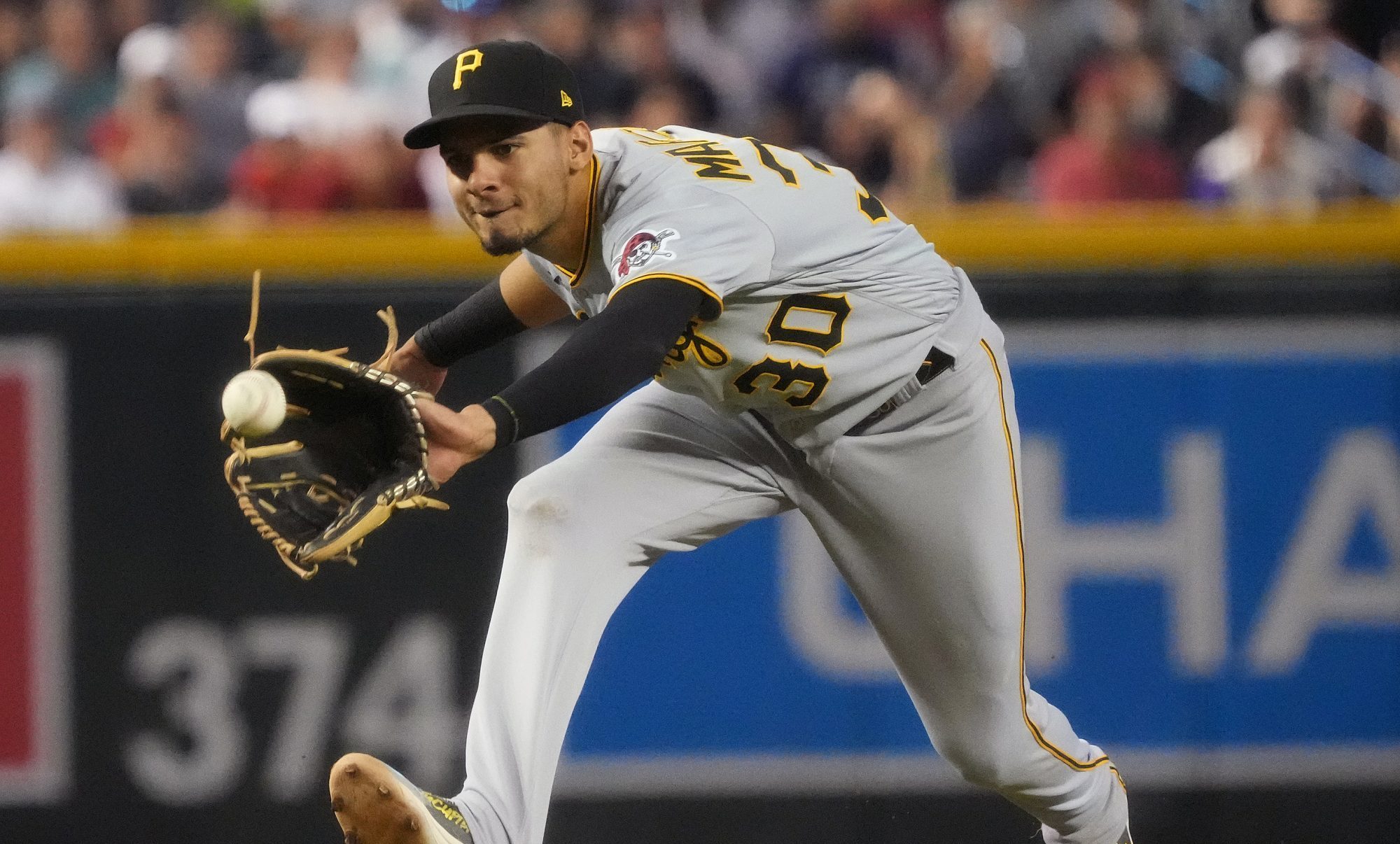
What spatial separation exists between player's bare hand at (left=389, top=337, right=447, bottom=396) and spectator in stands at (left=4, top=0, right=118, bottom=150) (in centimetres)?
412

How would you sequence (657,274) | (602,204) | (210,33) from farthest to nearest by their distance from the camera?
(210,33) → (602,204) → (657,274)

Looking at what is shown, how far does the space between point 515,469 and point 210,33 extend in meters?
3.14

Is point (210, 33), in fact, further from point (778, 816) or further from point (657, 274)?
point (657, 274)

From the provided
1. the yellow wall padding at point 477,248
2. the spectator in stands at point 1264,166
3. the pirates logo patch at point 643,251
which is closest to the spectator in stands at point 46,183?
the yellow wall padding at point 477,248

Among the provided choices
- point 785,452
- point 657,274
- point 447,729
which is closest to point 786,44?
point 447,729

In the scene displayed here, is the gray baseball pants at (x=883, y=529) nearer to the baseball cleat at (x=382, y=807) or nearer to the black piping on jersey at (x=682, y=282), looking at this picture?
the baseball cleat at (x=382, y=807)

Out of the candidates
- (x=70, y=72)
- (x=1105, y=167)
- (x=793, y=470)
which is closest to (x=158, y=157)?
(x=70, y=72)

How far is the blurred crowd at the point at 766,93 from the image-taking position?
646 cm

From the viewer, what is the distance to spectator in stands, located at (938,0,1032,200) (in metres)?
6.92

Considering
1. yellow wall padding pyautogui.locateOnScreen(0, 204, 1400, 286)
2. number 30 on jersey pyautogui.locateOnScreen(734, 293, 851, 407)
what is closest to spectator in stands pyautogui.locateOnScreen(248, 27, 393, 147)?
yellow wall padding pyautogui.locateOnScreen(0, 204, 1400, 286)

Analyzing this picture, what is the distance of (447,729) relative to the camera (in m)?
4.90

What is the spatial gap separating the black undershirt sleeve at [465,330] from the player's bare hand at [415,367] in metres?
0.01

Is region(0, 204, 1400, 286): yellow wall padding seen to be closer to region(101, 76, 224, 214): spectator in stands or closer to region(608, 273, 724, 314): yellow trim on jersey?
region(101, 76, 224, 214): spectator in stands

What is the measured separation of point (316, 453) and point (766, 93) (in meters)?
4.91
